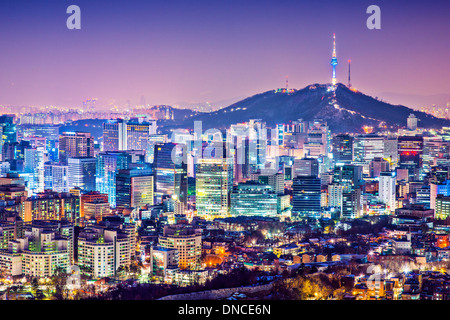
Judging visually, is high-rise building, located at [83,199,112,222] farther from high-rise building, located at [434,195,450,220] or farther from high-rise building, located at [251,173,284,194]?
high-rise building, located at [434,195,450,220]

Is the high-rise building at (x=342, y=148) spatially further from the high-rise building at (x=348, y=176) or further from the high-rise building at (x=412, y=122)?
the high-rise building at (x=348, y=176)

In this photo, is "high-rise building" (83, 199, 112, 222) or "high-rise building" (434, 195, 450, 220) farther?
"high-rise building" (434, 195, 450, 220)

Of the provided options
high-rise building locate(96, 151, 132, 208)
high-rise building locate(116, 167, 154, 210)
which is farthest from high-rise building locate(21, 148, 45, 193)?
high-rise building locate(116, 167, 154, 210)

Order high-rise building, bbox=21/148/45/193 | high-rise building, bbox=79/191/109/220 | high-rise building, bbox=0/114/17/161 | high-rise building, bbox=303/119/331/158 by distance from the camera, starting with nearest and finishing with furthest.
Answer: high-rise building, bbox=79/191/109/220 → high-rise building, bbox=21/148/45/193 → high-rise building, bbox=0/114/17/161 → high-rise building, bbox=303/119/331/158

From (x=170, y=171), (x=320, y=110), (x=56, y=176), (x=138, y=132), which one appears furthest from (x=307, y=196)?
(x=320, y=110)

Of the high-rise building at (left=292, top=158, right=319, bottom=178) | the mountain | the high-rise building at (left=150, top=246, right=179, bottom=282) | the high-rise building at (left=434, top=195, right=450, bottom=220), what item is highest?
the mountain

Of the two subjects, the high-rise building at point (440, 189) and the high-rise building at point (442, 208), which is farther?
the high-rise building at point (440, 189)

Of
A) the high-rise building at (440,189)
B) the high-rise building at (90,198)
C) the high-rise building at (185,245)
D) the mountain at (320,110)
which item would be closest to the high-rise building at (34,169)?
the high-rise building at (90,198)
